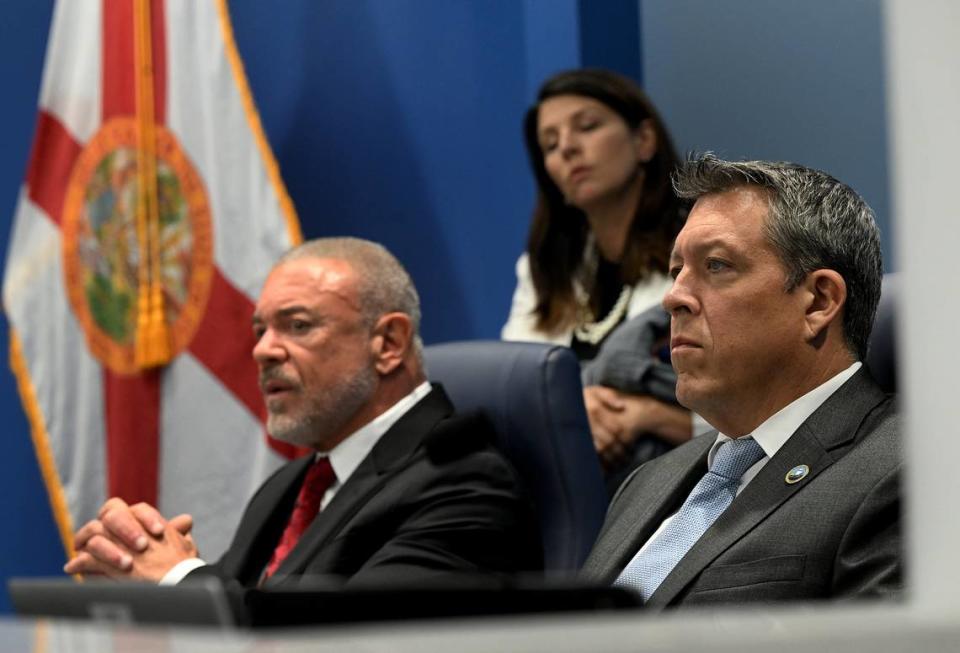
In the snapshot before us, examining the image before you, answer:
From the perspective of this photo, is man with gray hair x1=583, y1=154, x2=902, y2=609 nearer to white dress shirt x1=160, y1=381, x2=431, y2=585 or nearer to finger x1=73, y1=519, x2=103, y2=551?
white dress shirt x1=160, y1=381, x2=431, y2=585

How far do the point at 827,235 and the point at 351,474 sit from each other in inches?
39.1

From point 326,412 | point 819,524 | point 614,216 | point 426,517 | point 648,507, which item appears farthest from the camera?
point 614,216

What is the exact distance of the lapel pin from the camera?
167 cm

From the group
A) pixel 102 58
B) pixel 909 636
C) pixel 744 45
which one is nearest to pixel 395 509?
pixel 744 45

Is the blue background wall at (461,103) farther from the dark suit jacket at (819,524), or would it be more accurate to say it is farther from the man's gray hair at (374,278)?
the dark suit jacket at (819,524)

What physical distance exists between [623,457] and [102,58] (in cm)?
207

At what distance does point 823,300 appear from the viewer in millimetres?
1851

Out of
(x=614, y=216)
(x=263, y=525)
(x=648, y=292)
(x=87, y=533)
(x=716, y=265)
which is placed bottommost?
(x=263, y=525)

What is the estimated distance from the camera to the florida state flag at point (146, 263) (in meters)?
3.75

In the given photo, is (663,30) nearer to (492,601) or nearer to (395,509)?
(395,509)

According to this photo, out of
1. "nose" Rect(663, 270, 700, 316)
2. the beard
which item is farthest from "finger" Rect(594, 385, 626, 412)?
"nose" Rect(663, 270, 700, 316)

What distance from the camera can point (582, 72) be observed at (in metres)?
3.07

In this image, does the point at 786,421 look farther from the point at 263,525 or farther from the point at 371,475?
the point at 263,525

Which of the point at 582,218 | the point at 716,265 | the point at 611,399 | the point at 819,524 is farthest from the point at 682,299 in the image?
the point at 582,218
